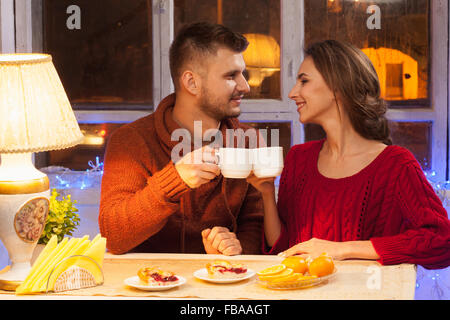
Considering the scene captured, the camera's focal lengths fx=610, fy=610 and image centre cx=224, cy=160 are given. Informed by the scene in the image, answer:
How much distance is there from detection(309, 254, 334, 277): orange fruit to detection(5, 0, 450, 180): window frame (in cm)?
182

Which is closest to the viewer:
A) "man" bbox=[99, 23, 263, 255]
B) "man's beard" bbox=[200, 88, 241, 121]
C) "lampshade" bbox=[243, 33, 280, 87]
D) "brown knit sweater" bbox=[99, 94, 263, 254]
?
"man" bbox=[99, 23, 263, 255]

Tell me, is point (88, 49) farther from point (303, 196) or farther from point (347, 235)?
point (347, 235)

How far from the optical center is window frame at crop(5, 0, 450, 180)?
3225 millimetres

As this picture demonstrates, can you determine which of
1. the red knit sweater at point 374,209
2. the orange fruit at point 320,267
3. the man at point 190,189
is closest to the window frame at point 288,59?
the man at point 190,189

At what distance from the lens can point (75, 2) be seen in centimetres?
338

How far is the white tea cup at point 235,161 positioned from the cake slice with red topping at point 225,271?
10.5 inches

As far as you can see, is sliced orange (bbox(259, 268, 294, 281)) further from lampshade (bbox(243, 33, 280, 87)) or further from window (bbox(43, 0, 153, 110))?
window (bbox(43, 0, 153, 110))

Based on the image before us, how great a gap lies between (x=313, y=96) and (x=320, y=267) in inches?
33.1

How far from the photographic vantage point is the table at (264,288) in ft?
4.74

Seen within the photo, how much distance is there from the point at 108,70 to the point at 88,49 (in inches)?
6.3

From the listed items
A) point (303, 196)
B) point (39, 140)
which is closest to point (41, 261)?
point (39, 140)

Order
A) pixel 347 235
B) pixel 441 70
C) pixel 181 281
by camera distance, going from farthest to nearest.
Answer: pixel 441 70
pixel 347 235
pixel 181 281

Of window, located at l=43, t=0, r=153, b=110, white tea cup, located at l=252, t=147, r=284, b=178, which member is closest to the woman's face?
white tea cup, located at l=252, t=147, r=284, b=178

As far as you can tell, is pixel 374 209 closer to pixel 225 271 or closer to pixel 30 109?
pixel 225 271
